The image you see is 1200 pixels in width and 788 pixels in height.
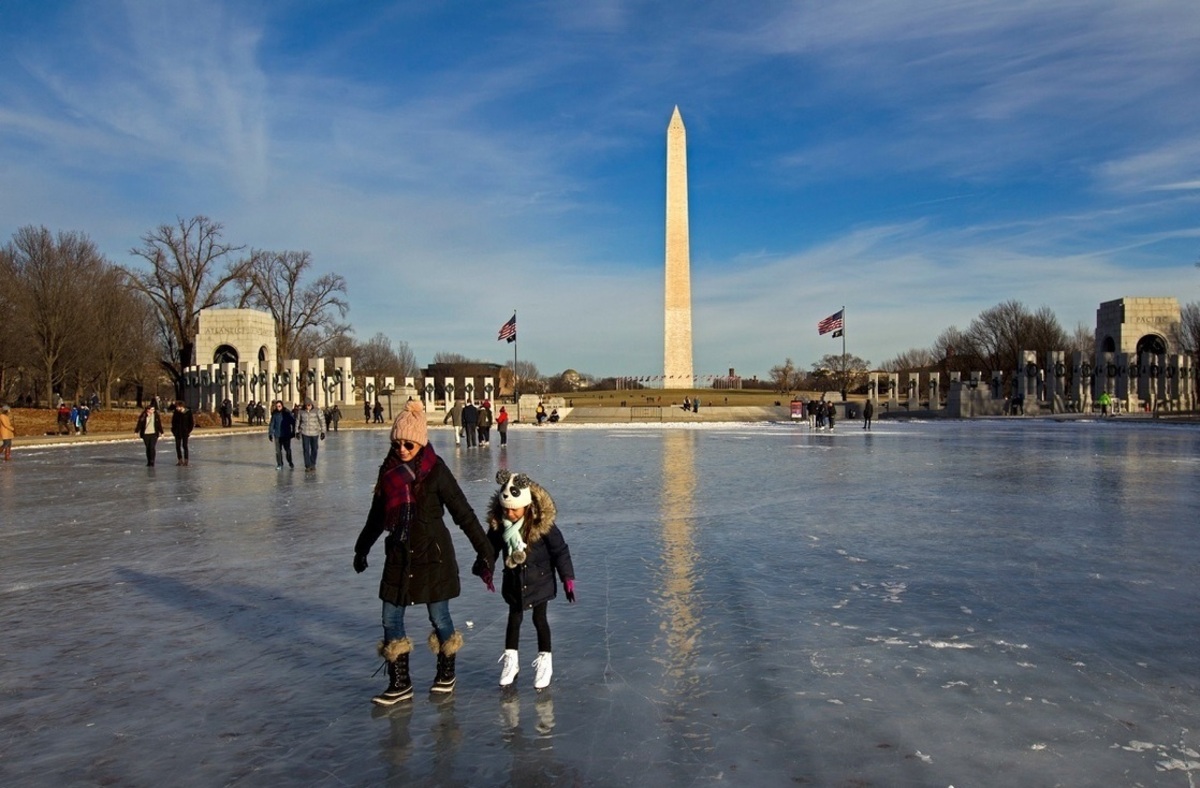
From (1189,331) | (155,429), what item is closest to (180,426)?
(155,429)

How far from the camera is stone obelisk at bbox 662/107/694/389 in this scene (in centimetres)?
5791

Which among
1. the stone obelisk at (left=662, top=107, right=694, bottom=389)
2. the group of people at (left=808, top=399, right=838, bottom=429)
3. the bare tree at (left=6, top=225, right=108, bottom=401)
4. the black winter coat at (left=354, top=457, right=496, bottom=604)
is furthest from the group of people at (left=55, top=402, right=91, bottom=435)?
the black winter coat at (left=354, top=457, right=496, bottom=604)

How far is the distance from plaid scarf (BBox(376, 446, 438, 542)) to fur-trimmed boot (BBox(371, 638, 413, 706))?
571 millimetres

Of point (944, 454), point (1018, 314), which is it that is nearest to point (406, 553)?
point (944, 454)

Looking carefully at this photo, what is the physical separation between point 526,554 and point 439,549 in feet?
1.53

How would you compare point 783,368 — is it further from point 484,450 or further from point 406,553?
point 406,553

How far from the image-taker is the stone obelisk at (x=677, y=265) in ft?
190

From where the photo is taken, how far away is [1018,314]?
83.4 metres

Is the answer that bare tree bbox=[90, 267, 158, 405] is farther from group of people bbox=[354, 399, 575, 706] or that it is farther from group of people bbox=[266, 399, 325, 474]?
group of people bbox=[354, 399, 575, 706]

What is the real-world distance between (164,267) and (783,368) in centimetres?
9326

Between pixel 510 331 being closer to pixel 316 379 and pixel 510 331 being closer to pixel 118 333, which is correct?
pixel 316 379

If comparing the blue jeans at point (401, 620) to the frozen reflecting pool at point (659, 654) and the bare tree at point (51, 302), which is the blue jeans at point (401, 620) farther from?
the bare tree at point (51, 302)

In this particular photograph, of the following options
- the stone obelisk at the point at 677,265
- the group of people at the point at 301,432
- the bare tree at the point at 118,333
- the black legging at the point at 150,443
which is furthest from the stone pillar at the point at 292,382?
the group of people at the point at 301,432

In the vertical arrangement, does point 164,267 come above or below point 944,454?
above
